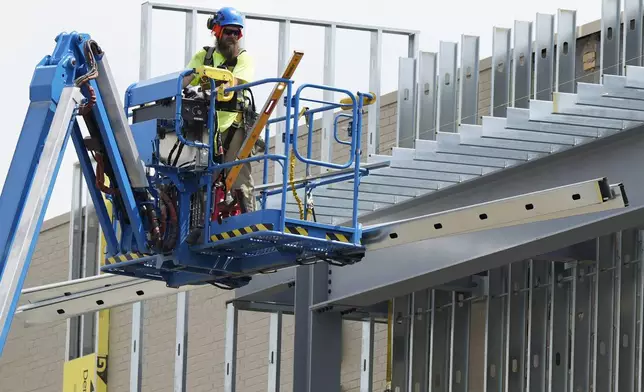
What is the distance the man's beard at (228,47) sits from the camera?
54.7ft

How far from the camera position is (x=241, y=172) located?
1689 centimetres

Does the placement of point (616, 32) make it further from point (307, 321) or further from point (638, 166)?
point (307, 321)

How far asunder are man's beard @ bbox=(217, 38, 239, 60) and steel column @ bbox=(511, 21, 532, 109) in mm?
3311

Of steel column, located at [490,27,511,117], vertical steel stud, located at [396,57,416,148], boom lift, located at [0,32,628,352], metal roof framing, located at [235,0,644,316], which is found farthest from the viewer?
vertical steel stud, located at [396,57,416,148]

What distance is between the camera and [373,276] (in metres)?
20.6

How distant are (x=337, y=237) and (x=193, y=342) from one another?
1220 centimetres

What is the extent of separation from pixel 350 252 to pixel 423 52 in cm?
398

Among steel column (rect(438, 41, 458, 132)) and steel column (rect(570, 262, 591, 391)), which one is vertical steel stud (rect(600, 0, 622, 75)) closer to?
steel column (rect(438, 41, 458, 132))

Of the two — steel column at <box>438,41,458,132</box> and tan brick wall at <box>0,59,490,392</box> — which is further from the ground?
steel column at <box>438,41,458,132</box>

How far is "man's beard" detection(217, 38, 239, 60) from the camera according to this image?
16688mm

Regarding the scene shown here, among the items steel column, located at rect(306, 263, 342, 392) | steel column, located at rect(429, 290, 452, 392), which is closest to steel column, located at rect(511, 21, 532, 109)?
steel column, located at rect(306, 263, 342, 392)

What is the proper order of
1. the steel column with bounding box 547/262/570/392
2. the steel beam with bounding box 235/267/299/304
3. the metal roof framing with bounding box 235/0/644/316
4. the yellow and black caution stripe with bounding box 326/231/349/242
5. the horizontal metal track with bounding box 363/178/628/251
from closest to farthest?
the horizontal metal track with bounding box 363/178/628/251 → the yellow and black caution stripe with bounding box 326/231/349/242 → the metal roof framing with bounding box 235/0/644/316 → the steel column with bounding box 547/262/570/392 → the steel beam with bounding box 235/267/299/304

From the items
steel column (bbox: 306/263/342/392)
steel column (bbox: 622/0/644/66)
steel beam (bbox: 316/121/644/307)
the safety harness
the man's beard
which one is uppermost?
steel column (bbox: 622/0/644/66)

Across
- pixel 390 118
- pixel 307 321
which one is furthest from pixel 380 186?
pixel 390 118
